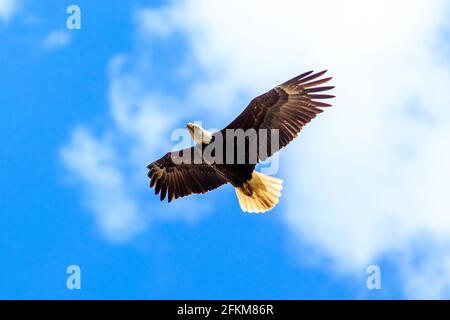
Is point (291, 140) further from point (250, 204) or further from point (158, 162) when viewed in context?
point (158, 162)

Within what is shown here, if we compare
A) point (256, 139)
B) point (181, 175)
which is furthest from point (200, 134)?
point (181, 175)

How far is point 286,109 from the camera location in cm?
1529

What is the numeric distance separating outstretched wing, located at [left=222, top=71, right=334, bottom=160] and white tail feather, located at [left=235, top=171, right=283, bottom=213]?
90 cm

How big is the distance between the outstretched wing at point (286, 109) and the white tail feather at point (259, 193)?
90cm

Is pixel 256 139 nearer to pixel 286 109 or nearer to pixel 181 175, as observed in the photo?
pixel 286 109

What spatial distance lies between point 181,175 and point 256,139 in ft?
6.28

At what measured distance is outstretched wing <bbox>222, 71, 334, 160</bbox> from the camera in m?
15.2

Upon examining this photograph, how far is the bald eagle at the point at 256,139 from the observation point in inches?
600

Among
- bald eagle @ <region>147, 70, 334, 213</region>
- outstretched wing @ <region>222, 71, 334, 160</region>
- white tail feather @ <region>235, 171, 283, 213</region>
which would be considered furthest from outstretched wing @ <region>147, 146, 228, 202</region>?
outstretched wing @ <region>222, 71, 334, 160</region>

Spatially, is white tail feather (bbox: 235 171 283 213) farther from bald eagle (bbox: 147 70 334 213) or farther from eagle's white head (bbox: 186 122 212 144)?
eagle's white head (bbox: 186 122 212 144)

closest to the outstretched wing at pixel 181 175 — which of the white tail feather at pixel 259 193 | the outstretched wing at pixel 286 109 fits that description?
the white tail feather at pixel 259 193

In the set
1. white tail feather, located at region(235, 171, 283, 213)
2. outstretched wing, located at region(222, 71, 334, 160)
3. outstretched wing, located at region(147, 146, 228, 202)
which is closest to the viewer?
outstretched wing, located at region(222, 71, 334, 160)

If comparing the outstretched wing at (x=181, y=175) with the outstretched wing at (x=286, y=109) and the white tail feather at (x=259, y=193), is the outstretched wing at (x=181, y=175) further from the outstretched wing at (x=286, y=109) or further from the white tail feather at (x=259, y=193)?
the outstretched wing at (x=286, y=109)
